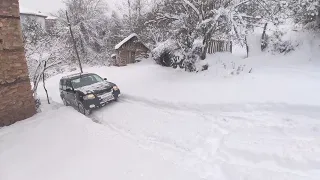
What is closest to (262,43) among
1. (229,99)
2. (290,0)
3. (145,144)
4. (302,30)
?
(302,30)

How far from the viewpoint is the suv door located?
11.6m

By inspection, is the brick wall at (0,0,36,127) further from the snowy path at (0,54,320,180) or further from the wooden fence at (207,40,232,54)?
the wooden fence at (207,40,232,54)

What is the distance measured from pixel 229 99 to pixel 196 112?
115 centimetres

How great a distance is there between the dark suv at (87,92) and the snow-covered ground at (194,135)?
0.51 meters

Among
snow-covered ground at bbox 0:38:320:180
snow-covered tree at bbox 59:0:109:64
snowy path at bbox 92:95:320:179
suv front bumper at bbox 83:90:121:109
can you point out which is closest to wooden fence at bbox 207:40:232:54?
snow-covered ground at bbox 0:38:320:180

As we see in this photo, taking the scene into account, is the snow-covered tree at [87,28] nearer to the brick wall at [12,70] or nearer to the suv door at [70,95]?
the suv door at [70,95]

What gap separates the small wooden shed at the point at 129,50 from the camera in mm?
23953

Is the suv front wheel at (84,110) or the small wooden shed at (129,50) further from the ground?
the small wooden shed at (129,50)

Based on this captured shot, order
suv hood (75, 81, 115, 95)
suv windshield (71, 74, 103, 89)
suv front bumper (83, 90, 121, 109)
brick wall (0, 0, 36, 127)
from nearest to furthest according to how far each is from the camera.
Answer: brick wall (0, 0, 36, 127) < suv front bumper (83, 90, 121, 109) < suv hood (75, 81, 115, 95) < suv windshield (71, 74, 103, 89)

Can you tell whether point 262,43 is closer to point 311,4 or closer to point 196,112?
point 311,4

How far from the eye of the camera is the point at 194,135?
727 centimetres

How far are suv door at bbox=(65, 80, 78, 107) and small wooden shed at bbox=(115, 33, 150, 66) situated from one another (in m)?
11.8

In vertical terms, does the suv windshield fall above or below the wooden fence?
below

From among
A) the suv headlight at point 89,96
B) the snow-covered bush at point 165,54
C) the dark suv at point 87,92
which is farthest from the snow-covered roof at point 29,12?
the suv headlight at point 89,96
